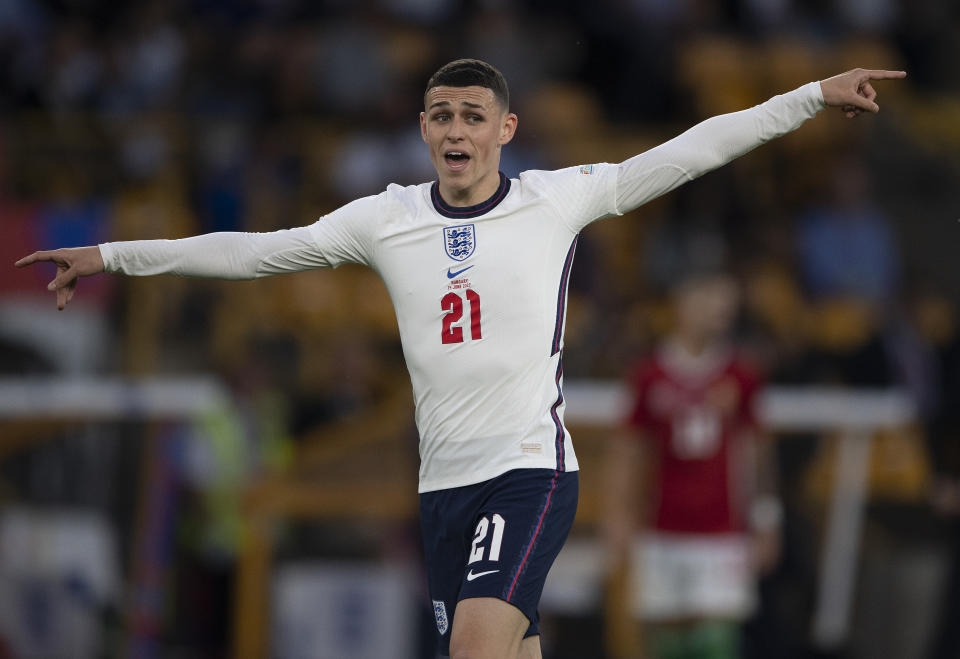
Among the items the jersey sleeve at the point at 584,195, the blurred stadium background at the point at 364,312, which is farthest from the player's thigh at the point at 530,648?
the blurred stadium background at the point at 364,312

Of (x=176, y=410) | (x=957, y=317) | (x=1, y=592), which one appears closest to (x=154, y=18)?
(x=176, y=410)

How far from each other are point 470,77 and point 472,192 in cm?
40

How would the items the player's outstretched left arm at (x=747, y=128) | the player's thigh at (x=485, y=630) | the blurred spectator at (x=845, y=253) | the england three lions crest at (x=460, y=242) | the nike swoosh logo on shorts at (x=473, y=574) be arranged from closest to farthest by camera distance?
the player's thigh at (x=485, y=630)
the nike swoosh logo on shorts at (x=473, y=574)
the player's outstretched left arm at (x=747, y=128)
the england three lions crest at (x=460, y=242)
the blurred spectator at (x=845, y=253)

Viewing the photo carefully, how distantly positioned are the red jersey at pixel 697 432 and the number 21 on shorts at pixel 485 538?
11.5ft

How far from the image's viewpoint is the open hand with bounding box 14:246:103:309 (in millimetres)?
4965

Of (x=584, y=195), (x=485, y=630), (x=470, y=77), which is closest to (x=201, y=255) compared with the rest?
(x=470, y=77)

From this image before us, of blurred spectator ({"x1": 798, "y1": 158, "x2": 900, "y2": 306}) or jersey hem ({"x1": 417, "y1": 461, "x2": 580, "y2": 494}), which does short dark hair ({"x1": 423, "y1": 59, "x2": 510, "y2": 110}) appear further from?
blurred spectator ({"x1": 798, "y1": 158, "x2": 900, "y2": 306})

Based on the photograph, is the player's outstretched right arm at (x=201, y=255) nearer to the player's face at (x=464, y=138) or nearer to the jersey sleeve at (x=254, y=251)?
the jersey sleeve at (x=254, y=251)

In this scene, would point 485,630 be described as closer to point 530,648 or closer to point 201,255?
point 530,648

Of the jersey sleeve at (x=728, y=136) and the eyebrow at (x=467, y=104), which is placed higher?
the eyebrow at (x=467, y=104)

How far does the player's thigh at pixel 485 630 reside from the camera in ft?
15.5

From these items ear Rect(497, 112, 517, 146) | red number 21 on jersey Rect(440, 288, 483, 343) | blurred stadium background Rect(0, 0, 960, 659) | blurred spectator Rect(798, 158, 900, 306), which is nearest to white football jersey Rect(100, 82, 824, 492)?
red number 21 on jersey Rect(440, 288, 483, 343)

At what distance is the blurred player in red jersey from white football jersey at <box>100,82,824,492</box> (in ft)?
10.5

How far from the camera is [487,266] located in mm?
5082
